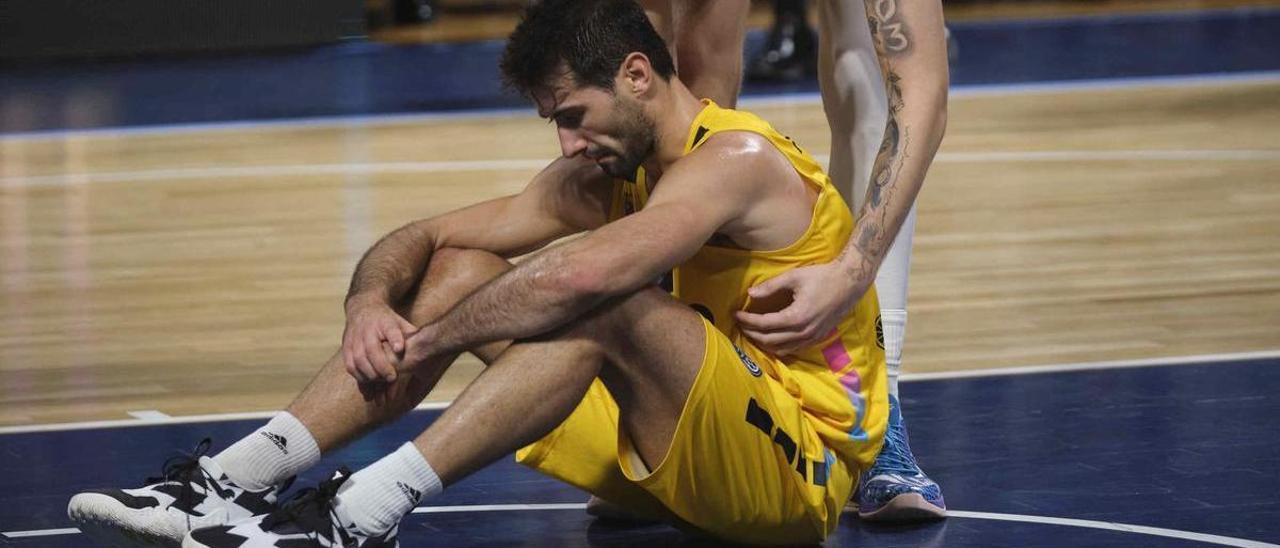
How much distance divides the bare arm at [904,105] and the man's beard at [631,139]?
1.04 feet

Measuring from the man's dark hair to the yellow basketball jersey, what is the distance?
150 millimetres

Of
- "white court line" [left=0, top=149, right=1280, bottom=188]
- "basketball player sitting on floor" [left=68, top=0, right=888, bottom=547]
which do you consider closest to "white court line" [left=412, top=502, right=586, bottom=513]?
"basketball player sitting on floor" [left=68, top=0, right=888, bottom=547]

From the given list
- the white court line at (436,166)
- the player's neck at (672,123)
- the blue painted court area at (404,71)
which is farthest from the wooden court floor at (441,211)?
the player's neck at (672,123)

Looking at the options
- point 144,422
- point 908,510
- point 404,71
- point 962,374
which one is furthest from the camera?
point 404,71

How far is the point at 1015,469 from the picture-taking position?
3.29 metres

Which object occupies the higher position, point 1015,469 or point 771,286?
point 771,286

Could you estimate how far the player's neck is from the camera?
276 centimetres

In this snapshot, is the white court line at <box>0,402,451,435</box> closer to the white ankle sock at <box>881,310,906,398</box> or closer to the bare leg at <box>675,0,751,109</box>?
the bare leg at <box>675,0,751,109</box>

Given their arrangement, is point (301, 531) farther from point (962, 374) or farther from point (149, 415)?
point (962, 374)

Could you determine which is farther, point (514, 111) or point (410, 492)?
point (514, 111)

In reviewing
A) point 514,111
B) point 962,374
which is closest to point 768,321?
point 962,374

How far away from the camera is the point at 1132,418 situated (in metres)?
3.65

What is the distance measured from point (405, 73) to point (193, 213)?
429 centimetres

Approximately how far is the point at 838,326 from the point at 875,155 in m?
0.54
